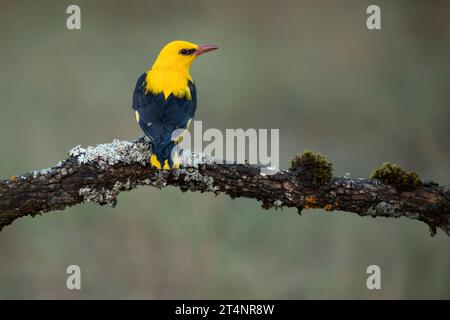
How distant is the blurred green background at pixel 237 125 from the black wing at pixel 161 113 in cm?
146

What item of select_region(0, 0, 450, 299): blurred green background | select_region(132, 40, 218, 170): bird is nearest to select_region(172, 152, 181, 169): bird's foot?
select_region(132, 40, 218, 170): bird

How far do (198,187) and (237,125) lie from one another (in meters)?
3.65

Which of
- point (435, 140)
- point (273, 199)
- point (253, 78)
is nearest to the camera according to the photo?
point (273, 199)

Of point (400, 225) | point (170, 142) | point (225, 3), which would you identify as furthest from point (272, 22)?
point (170, 142)

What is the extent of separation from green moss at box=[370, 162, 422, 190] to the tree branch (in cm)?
4

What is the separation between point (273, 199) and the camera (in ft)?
13.9

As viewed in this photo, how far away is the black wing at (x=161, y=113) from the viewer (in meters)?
4.75

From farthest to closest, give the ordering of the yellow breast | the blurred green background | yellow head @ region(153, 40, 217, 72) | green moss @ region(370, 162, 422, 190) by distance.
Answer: the blurred green background → yellow head @ region(153, 40, 217, 72) → the yellow breast → green moss @ region(370, 162, 422, 190)

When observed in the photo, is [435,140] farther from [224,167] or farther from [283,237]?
[224,167]

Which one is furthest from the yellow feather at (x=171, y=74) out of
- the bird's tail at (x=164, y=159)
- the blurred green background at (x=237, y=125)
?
the blurred green background at (x=237, y=125)

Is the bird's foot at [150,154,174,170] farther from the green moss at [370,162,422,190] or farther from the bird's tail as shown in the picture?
the green moss at [370,162,422,190]

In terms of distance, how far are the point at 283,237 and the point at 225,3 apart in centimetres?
345

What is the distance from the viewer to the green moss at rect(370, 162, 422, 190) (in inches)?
161

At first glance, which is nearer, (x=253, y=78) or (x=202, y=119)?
(x=202, y=119)
